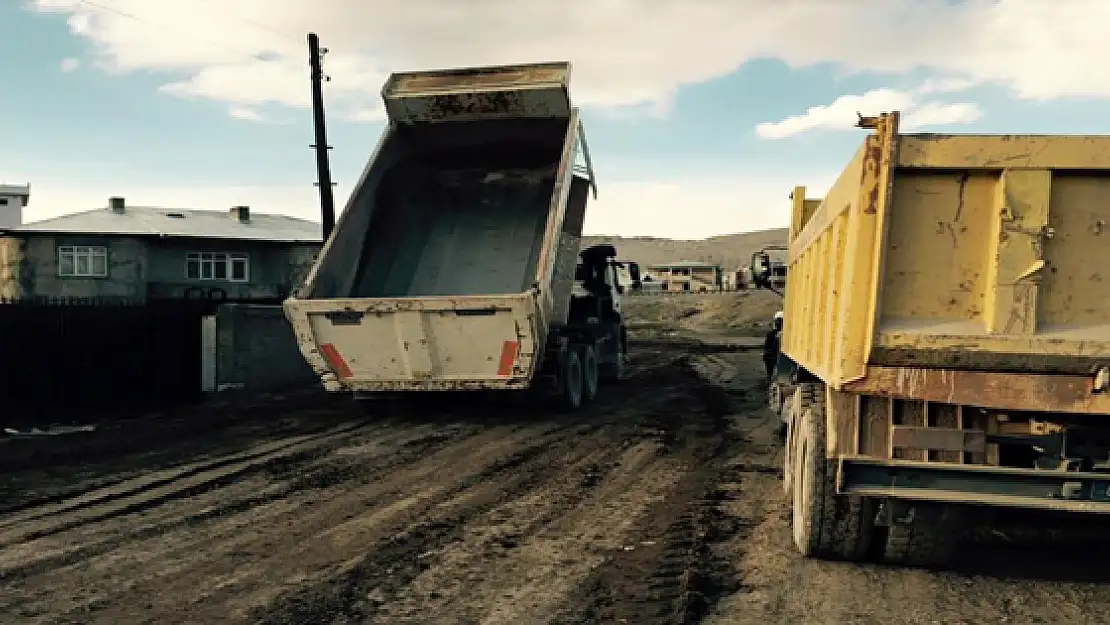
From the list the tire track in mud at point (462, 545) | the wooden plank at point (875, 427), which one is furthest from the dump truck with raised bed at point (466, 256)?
the wooden plank at point (875, 427)

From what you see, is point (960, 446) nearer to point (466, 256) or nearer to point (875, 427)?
point (875, 427)

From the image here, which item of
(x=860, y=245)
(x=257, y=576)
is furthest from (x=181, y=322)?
(x=860, y=245)

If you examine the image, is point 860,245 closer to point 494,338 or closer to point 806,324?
point 806,324

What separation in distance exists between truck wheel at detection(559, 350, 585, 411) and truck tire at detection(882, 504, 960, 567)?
718 centimetres

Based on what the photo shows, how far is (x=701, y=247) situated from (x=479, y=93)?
13769 centimetres

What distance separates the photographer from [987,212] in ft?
13.8

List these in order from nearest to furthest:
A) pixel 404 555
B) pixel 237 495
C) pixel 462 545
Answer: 1. pixel 404 555
2. pixel 462 545
3. pixel 237 495

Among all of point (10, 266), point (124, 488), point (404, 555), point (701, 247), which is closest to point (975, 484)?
point (404, 555)

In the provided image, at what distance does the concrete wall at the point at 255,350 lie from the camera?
15.1m

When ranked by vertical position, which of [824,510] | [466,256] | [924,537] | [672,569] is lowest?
[672,569]

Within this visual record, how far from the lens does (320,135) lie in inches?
843

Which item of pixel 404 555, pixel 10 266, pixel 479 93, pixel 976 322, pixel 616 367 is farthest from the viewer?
pixel 10 266

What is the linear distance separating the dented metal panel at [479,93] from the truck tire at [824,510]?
8.31 meters

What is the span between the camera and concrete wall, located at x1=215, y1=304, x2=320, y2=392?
15133 mm
